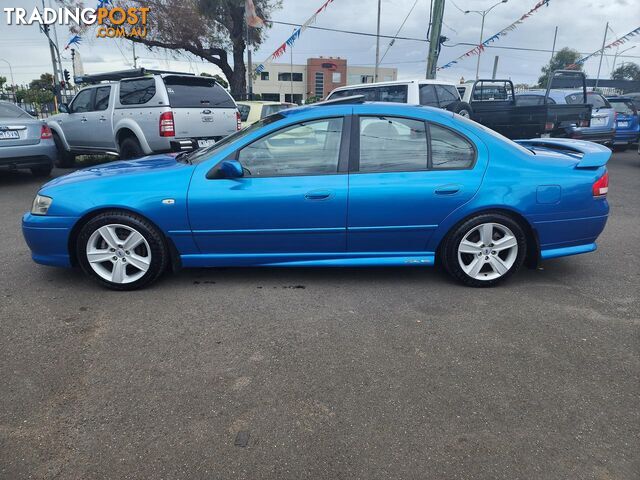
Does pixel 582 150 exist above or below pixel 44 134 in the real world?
above

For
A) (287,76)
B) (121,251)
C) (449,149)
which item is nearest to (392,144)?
(449,149)

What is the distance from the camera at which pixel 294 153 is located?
3.82 meters

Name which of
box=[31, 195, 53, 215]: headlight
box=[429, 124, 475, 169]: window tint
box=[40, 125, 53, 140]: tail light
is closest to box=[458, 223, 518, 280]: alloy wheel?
box=[429, 124, 475, 169]: window tint

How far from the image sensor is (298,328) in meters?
3.25

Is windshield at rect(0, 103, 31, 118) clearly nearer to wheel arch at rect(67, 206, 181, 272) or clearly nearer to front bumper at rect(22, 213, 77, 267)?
front bumper at rect(22, 213, 77, 267)

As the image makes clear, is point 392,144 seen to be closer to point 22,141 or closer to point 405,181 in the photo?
point 405,181

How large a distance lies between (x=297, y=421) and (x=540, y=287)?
8.54 feet

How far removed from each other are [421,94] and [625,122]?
7396 mm

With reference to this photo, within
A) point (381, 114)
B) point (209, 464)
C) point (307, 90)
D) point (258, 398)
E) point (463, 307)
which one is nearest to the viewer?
point (209, 464)

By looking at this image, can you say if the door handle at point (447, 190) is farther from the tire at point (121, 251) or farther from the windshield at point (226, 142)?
the tire at point (121, 251)

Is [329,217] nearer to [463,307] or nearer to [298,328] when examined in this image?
[298,328]

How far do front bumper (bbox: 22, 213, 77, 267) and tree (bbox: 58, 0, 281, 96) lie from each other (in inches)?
751

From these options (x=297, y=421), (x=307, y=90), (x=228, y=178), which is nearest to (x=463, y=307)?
(x=297, y=421)

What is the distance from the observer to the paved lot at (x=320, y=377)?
2115 millimetres
